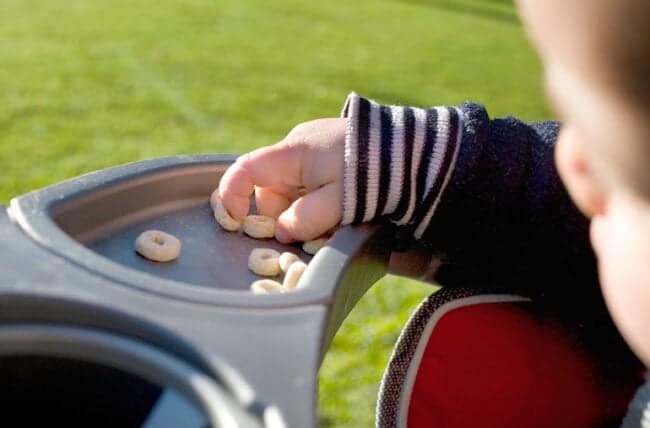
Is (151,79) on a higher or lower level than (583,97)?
lower

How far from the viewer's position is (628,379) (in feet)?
2.47

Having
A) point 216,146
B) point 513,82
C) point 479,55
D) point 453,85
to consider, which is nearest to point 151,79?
point 216,146

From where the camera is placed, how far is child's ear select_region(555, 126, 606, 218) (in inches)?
20.1

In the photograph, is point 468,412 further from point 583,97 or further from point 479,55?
point 479,55

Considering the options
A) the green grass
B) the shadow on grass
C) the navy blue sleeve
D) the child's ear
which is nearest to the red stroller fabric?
the navy blue sleeve

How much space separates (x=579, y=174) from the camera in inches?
20.7

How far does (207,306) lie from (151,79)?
8.03 feet

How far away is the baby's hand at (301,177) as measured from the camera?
2.30ft

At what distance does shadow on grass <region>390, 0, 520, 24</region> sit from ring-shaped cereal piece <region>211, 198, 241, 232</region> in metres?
4.74

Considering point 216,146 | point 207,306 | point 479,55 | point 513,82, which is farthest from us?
point 479,55

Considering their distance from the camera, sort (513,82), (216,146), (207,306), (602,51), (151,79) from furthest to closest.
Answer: (513,82) < (151,79) < (216,146) < (207,306) < (602,51)

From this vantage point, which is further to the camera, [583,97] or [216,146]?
[216,146]

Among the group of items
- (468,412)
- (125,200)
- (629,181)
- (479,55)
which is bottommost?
(479,55)

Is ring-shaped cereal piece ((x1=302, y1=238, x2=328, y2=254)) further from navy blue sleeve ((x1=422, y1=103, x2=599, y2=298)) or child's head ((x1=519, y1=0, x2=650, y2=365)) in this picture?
child's head ((x1=519, y1=0, x2=650, y2=365))
